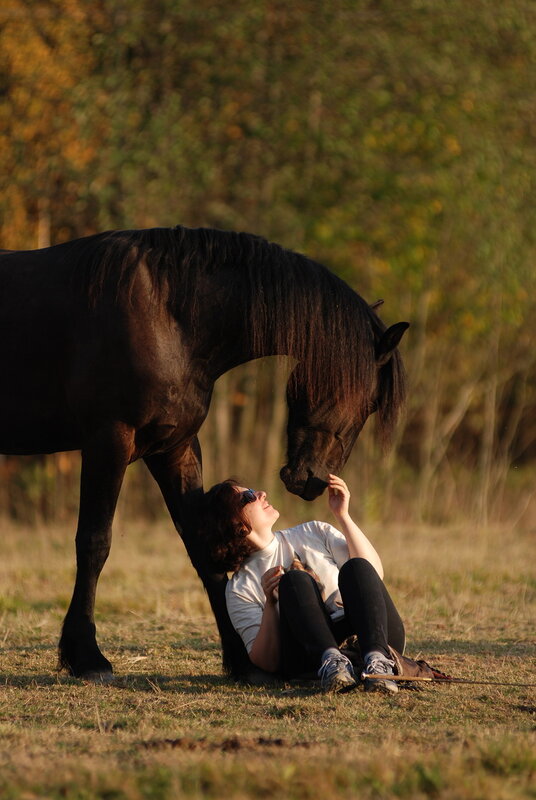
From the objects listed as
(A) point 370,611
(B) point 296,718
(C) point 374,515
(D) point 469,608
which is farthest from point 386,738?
(C) point 374,515

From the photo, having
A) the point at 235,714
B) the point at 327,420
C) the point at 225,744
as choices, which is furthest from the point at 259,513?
the point at 225,744

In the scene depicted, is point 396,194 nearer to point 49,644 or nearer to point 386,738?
point 49,644

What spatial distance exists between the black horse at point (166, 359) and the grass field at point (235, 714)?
0.41 metres

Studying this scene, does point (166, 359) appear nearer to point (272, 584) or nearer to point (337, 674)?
point (272, 584)

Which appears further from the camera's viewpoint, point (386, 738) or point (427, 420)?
point (427, 420)

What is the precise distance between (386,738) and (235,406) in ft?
30.1

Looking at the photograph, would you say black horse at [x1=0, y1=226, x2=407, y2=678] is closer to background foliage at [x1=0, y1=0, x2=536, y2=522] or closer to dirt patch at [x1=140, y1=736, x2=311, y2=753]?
dirt patch at [x1=140, y1=736, x2=311, y2=753]

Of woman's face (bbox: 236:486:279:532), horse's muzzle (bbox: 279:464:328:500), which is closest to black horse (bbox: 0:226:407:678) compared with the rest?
horse's muzzle (bbox: 279:464:328:500)

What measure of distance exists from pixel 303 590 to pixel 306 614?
0.09m

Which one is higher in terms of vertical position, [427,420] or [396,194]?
[396,194]

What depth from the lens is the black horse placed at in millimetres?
4234

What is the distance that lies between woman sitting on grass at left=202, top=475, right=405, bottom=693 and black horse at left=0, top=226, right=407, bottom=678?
214mm

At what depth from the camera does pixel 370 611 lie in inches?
149

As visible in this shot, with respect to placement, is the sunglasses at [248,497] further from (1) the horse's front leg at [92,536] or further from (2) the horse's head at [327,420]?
(1) the horse's front leg at [92,536]
